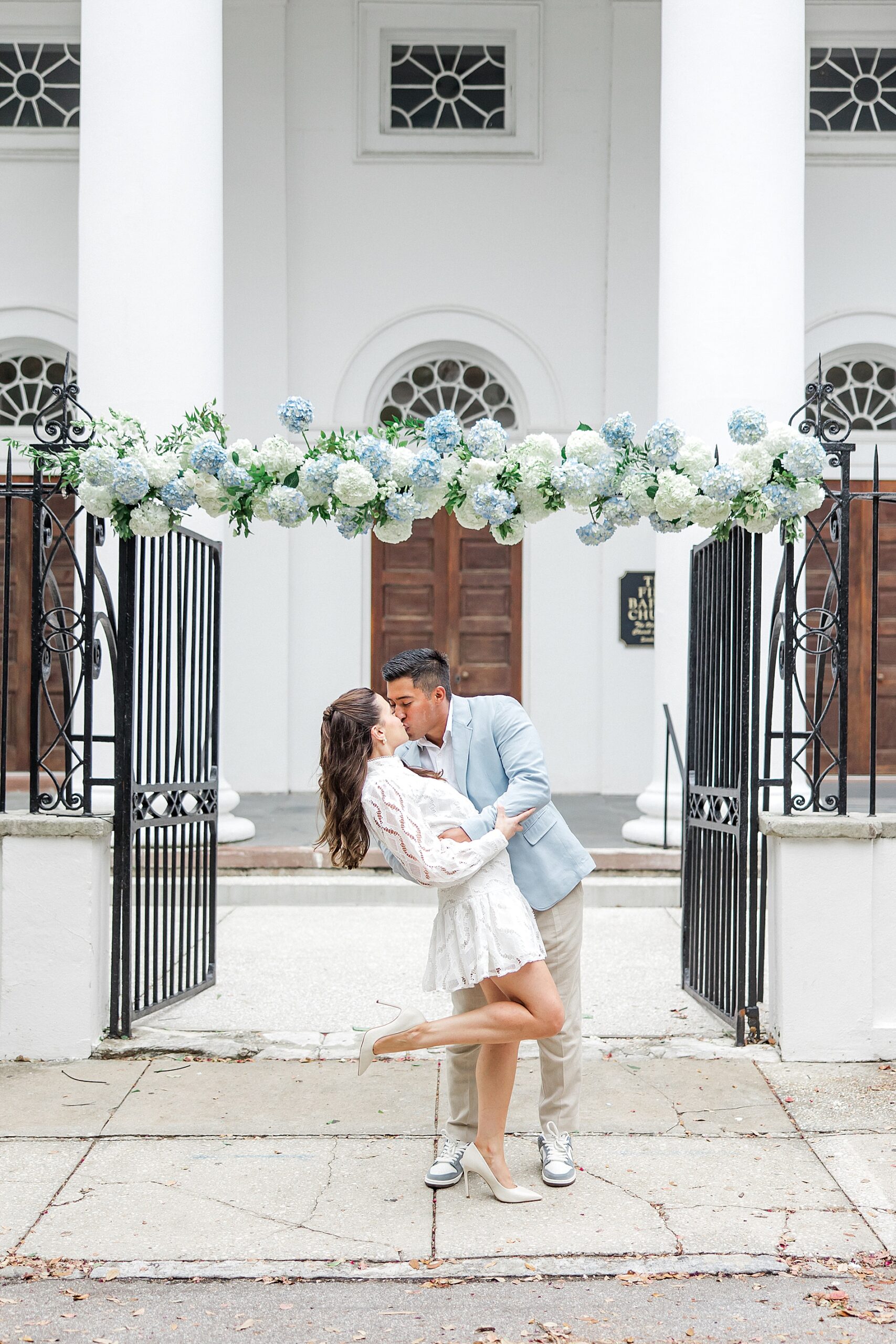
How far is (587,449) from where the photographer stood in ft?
18.4

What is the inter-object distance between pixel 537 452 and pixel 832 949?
102 inches

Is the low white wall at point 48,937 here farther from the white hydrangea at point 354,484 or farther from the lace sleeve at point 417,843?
the lace sleeve at point 417,843

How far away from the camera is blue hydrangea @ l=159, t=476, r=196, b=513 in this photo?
5855 millimetres

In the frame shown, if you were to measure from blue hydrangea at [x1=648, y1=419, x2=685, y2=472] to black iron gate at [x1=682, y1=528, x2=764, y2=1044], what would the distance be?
0.79 m

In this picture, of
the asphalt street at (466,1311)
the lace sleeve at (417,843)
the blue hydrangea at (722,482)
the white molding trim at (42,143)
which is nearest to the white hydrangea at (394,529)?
the blue hydrangea at (722,482)

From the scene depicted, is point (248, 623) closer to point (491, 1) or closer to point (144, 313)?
point (144, 313)

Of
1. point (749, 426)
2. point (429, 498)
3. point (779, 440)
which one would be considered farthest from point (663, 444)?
point (429, 498)

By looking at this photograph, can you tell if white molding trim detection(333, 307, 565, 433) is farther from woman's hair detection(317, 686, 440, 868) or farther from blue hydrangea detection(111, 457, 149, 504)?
woman's hair detection(317, 686, 440, 868)

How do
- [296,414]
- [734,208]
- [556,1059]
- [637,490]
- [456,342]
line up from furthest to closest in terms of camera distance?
[456,342], [734,208], [637,490], [296,414], [556,1059]

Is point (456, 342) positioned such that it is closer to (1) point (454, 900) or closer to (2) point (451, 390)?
(2) point (451, 390)

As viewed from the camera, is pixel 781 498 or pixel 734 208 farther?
pixel 734 208

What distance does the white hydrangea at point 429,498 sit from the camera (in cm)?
562

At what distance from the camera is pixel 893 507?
13.4 metres

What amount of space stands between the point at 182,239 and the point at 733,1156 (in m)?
7.33
